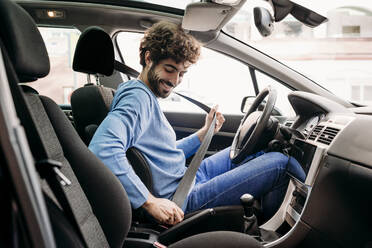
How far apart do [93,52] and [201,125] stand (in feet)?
4.45

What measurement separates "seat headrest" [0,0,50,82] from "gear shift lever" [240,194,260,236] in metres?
0.82

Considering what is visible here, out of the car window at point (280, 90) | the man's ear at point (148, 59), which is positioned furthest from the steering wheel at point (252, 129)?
the man's ear at point (148, 59)

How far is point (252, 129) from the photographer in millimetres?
1735

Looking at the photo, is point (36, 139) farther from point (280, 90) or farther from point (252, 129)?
point (280, 90)

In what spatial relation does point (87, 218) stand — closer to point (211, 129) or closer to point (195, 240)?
point (195, 240)

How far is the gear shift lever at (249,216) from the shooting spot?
1.31m

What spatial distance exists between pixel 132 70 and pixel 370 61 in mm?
3276

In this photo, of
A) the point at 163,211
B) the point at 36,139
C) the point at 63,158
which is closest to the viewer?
the point at 36,139

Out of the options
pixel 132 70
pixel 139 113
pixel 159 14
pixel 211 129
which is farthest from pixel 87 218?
pixel 159 14

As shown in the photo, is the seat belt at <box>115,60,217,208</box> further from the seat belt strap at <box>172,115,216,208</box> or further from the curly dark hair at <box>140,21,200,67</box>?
the curly dark hair at <box>140,21,200,67</box>

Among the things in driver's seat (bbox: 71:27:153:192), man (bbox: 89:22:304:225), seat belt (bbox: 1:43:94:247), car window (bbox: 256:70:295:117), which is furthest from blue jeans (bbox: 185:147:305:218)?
seat belt (bbox: 1:43:94:247)

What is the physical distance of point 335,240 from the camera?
1356 mm

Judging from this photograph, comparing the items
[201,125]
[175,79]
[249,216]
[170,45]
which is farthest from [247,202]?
[201,125]

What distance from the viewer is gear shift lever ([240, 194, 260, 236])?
131 centimetres
